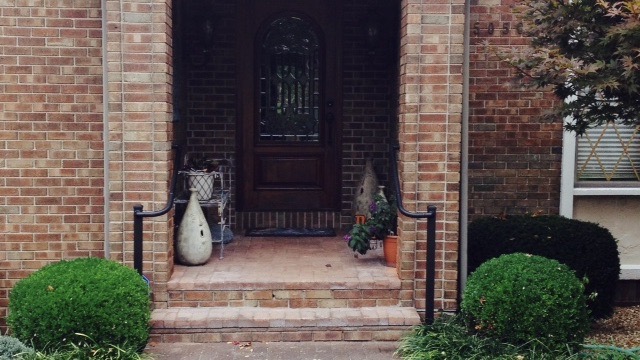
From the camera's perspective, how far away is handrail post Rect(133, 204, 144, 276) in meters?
5.32

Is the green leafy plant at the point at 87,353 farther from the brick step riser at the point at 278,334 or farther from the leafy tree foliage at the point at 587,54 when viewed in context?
the leafy tree foliage at the point at 587,54

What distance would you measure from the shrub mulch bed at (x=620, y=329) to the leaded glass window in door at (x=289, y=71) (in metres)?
3.53

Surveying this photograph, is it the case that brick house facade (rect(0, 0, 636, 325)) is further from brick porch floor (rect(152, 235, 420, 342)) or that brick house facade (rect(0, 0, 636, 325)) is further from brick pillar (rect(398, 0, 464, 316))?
brick porch floor (rect(152, 235, 420, 342))

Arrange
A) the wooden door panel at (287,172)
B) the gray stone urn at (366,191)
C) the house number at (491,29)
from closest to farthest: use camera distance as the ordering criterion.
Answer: the house number at (491,29) → the gray stone urn at (366,191) → the wooden door panel at (287,172)

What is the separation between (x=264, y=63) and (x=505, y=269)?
12.1ft

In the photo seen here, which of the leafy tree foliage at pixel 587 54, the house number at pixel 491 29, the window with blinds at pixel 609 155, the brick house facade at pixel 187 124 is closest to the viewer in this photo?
the leafy tree foliage at pixel 587 54

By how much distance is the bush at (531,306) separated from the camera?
15.7 feet

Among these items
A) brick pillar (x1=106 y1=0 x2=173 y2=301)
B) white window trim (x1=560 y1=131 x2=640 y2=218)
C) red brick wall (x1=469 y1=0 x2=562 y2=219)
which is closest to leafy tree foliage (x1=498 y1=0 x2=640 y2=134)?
red brick wall (x1=469 y1=0 x2=562 y2=219)

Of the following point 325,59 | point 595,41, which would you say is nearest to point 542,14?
point 595,41

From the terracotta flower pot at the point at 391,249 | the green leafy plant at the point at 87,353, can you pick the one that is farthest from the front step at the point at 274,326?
the terracotta flower pot at the point at 391,249

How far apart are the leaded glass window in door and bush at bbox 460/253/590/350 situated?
334cm

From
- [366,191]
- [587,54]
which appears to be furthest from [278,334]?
[587,54]

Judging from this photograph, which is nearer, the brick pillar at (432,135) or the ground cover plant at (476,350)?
the ground cover plant at (476,350)

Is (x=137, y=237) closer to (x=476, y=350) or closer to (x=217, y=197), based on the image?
(x=217, y=197)
